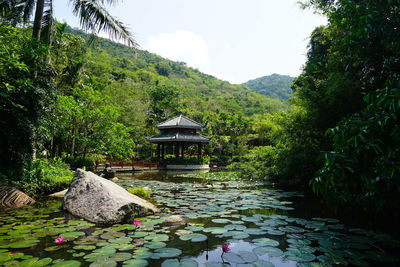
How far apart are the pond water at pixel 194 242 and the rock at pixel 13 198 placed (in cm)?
39

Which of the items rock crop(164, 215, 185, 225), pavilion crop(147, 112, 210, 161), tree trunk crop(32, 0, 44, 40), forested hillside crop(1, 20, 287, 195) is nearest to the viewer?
rock crop(164, 215, 185, 225)

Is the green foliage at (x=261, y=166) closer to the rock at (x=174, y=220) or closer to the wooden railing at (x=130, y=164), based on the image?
the rock at (x=174, y=220)

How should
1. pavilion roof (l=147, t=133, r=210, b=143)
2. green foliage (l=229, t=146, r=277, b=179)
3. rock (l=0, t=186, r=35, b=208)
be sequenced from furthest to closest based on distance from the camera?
pavilion roof (l=147, t=133, r=210, b=143)
green foliage (l=229, t=146, r=277, b=179)
rock (l=0, t=186, r=35, b=208)

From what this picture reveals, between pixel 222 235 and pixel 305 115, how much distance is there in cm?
495

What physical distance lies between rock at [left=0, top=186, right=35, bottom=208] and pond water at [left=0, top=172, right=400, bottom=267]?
1.27ft

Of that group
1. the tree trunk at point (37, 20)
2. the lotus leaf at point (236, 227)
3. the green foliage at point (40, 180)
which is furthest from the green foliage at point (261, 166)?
the tree trunk at point (37, 20)

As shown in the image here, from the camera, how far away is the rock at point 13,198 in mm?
4737

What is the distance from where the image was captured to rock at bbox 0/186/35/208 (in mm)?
4737

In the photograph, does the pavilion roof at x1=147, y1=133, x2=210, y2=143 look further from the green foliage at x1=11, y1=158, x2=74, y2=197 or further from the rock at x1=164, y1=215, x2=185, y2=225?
the rock at x1=164, y1=215, x2=185, y2=225

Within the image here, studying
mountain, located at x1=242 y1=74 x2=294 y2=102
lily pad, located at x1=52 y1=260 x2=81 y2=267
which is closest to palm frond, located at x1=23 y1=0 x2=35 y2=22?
lily pad, located at x1=52 y1=260 x2=81 y2=267

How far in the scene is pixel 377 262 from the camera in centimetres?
236

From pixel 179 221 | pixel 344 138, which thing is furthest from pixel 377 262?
pixel 179 221

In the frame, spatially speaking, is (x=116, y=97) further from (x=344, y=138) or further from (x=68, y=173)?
(x=344, y=138)

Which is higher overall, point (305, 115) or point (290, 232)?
point (305, 115)
